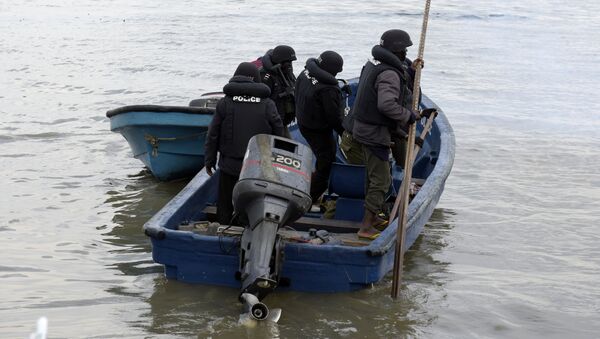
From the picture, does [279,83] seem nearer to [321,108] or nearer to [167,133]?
[321,108]

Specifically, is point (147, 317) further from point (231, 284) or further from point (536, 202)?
point (536, 202)

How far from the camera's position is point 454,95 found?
18656mm

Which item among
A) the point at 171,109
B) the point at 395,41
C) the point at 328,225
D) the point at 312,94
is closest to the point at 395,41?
the point at 395,41

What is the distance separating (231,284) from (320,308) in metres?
0.71

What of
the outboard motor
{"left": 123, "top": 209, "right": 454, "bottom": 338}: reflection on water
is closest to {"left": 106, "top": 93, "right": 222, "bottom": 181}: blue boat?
{"left": 123, "top": 209, "right": 454, "bottom": 338}: reflection on water

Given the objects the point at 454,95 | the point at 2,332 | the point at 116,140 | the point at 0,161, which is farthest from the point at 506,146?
the point at 2,332

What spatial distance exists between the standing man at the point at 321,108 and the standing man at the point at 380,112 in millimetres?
597

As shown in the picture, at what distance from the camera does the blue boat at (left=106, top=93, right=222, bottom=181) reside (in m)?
10.4

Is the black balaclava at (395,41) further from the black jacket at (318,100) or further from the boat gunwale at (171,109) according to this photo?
the boat gunwale at (171,109)

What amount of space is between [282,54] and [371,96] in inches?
67.8

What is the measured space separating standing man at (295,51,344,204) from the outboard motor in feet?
4.83

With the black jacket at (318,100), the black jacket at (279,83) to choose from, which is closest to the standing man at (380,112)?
the black jacket at (318,100)

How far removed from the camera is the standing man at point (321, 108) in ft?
27.9

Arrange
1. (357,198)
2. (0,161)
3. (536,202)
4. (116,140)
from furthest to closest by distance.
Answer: (116,140) < (0,161) < (536,202) < (357,198)
